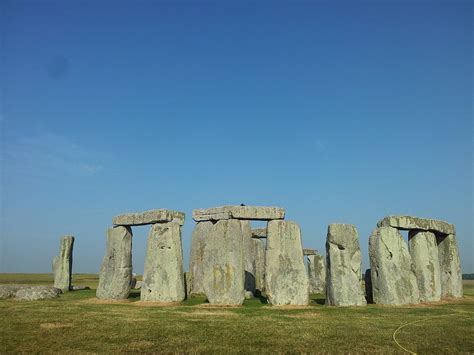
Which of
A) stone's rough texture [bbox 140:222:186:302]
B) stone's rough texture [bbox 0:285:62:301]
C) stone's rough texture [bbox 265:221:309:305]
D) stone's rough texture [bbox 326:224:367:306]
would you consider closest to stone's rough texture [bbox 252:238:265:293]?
stone's rough texture [bbox 140:222:186:302]

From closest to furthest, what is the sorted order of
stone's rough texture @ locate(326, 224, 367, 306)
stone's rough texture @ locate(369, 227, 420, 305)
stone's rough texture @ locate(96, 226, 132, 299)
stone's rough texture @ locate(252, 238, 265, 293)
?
stone's rough texture @ locate(326, 224, 367, 306) < stone's rough texture @ locate(369, 227, 420, 305) < stone's rough texture @ locate(96, 226, 132, 299) < stone's rough texture @ locate(252, 238, 265, 293)

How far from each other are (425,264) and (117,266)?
11.7 m

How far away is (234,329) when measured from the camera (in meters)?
9.63

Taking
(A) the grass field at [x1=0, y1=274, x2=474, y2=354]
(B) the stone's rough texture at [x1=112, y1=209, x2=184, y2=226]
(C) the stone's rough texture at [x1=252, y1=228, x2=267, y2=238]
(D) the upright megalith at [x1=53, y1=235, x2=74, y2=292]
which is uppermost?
(B) the stone's rough texture at [x1=112, y1=209, x2=184, y2=226]

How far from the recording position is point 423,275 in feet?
52.6

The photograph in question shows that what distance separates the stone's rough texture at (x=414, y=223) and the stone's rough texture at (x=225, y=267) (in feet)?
17.4

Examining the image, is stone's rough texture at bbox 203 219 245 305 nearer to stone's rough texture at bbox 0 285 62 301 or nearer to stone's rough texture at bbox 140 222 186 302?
stone's rough texture at bbox 140 222 186 302

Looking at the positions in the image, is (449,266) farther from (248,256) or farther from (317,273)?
(248,256)

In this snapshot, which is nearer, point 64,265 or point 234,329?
point 234,329

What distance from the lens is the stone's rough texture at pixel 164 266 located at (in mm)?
15672

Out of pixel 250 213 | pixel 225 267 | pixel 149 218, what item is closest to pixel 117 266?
pixel 149 218

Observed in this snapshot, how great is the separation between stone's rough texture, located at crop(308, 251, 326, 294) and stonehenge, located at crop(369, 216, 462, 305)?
20.5 ft

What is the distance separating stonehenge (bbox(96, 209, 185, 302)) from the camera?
1574cm

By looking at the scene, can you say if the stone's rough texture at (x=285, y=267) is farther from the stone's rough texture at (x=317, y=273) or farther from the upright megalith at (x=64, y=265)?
the upright megalith at (x=64, y=265)
